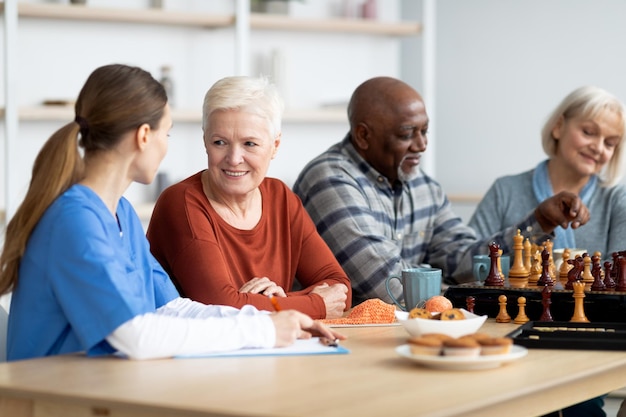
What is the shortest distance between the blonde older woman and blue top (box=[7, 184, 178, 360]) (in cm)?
194

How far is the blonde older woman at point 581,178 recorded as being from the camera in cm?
365

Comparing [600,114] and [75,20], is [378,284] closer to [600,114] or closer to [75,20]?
[600,114]

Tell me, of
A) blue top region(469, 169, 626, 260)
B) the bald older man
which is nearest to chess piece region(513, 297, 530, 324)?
the bald older man

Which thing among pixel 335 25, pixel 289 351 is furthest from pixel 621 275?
pixel 335 25

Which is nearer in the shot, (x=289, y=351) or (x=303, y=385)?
(x=303, y=385)

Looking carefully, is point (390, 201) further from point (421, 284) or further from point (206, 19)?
point (206, 19)

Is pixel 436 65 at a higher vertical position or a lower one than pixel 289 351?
higher

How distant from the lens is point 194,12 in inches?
205

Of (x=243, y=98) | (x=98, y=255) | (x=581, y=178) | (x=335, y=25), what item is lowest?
(x=581, y=178)

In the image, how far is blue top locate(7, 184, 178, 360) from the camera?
1919mm

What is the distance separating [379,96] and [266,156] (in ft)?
2.57

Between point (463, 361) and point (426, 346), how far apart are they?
0.25 ft

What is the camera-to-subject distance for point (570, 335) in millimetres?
2143

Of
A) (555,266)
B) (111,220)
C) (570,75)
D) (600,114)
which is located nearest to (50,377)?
(111,220)
